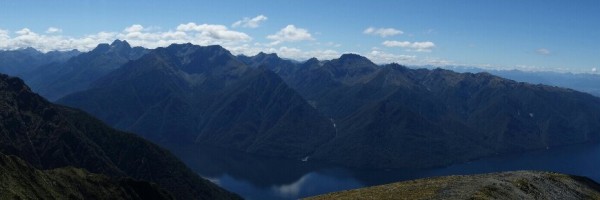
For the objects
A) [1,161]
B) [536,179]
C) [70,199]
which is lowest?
[70,199]

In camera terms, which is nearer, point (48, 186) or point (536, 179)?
point (536, 179)

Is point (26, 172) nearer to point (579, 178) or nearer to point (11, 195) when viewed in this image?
point (11, 195)

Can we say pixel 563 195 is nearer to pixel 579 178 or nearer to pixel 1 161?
pixel 579 178

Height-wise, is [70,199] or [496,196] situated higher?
[496,196]

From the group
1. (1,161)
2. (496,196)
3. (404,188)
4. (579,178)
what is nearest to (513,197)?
(496,196)

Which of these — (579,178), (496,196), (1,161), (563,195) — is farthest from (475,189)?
(1,161)

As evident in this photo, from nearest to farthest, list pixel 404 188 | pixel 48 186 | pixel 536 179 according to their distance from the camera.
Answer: pixel 404 188
pixel 536 179
pixel 48 186

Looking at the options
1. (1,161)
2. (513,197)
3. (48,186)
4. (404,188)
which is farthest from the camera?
(48,186)
